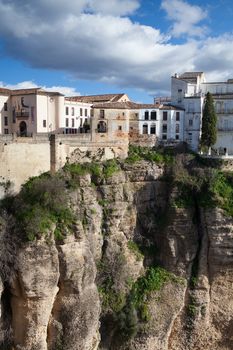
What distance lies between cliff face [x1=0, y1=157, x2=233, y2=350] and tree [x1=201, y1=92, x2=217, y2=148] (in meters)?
3.09

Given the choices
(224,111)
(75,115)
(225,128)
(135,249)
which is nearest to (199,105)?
(224,111)

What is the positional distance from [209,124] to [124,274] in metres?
9.52

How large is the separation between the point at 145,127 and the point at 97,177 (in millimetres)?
5880

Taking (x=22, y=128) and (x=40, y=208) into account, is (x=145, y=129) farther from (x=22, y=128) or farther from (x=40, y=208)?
(x=40, y=208)

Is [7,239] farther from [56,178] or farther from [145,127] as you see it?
[145,127]

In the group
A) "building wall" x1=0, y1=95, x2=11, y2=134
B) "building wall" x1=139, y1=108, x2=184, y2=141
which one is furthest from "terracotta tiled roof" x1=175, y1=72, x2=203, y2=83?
"building wall" x1=0, y1=95, x2=11, y2=134

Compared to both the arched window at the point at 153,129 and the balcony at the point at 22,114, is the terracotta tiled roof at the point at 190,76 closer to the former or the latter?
the arched window at the point at 153,129

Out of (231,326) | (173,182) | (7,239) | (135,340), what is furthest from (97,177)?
(231,326)

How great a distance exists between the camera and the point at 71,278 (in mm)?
18891

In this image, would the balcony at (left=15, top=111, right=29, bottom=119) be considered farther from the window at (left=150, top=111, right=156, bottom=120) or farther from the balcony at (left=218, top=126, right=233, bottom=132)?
the balcony at (left=218, top=126, right=233, bottom=132)

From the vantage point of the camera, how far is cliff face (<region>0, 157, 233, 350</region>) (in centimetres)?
1825

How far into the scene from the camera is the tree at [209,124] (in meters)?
24.4

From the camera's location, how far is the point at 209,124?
24531mm

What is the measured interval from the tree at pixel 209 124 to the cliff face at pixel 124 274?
3087 mm
